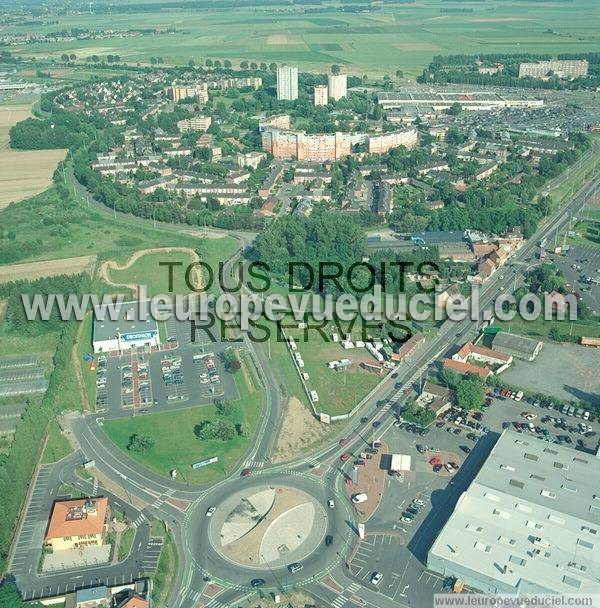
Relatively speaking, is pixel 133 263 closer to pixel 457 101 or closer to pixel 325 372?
pixel 325 372

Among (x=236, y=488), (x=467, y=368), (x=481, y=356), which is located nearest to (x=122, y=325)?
(x=236, y=488)

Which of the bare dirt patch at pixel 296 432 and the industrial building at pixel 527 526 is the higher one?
the industrial building at pixel 527 526

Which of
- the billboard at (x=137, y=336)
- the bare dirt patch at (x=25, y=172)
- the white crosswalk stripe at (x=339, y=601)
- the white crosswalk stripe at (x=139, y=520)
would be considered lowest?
the white crosswalk stripe at (x=339, y=601)

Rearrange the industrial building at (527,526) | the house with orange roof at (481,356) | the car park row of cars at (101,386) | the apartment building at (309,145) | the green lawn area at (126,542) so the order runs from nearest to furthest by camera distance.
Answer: the industrial building at (527,526) < the green lawn area at (126,542) < the car park row of cars at (101,386) < the house with orange roof at (481,356) < the apartment building at (309,145)

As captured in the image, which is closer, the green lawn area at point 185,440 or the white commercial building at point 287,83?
the green lawn area at point 185,440

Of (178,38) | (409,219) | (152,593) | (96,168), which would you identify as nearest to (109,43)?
(178,38)

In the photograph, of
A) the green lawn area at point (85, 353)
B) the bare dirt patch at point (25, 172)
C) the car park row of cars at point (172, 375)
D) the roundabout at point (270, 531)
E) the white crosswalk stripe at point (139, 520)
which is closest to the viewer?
the roundabout at point (270, 531)

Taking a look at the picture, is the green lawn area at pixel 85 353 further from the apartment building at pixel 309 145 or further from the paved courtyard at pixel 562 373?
the apartment building at pixel 309 145

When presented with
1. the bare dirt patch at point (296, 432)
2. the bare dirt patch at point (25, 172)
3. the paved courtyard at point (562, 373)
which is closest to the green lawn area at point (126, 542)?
the bare dirt patch at point (296, 432)
